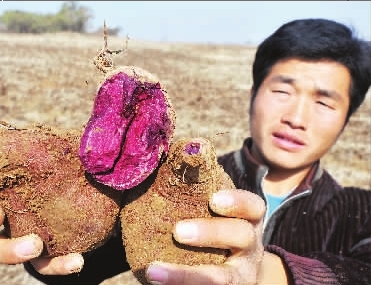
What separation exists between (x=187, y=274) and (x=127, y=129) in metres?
0.61

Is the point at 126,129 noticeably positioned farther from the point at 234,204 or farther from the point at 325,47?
the point at 325,47

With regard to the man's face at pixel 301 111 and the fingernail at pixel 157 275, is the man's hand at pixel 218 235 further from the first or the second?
the man's face at pixel 301 111

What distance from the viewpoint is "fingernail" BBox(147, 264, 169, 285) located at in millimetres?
1635

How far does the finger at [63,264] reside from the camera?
181 centimetres

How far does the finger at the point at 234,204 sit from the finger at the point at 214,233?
1.5 inches

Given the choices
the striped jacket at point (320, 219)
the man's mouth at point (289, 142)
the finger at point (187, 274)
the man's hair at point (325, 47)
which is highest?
the man's hair at point (325, 47)

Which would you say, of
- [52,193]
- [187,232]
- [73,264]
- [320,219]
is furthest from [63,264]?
[320,219]

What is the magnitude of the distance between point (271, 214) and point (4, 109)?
10.4 metres

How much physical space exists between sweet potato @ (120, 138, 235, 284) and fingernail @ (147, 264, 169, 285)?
125mm

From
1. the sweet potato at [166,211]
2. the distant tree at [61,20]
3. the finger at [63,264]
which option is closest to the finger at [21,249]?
the finger at [63,264]

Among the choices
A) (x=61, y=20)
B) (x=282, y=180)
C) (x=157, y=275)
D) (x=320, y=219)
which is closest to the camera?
(x=157, y=275)

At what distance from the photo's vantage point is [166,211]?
178 cm

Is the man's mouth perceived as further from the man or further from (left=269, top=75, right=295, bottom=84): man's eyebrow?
(left=269, top=75, right=295, bottom=84): man's eyebrow

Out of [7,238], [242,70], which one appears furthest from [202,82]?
Answer: [7,238]
